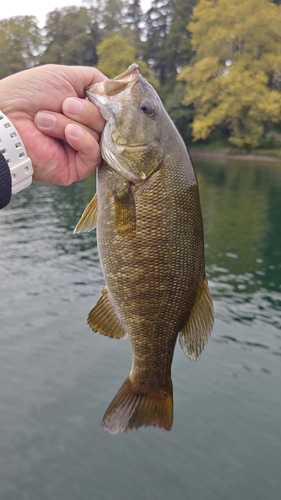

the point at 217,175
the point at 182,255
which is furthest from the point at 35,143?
the point at 217,175

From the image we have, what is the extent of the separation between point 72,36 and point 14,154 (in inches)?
2507

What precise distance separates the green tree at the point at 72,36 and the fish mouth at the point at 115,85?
195 feet

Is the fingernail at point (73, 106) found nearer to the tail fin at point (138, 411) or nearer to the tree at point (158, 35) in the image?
the tail fin at point (138, 411)

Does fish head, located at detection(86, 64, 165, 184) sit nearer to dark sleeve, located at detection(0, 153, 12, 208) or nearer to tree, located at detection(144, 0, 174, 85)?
dark sleeve, located at detection(0, 153, 12, 208)

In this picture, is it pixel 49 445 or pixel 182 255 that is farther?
pixel 49 445

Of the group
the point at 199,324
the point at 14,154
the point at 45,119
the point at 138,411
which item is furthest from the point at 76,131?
the point at 138,411

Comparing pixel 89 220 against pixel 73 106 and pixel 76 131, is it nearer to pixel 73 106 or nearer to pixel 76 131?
pixel 76 131

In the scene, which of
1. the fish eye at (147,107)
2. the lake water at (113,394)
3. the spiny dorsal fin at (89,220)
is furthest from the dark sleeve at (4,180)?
the lake water at (113,394)

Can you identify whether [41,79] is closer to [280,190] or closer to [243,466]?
[243,466]

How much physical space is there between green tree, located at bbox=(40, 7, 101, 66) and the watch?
2335 inches

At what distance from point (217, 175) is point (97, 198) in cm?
3205

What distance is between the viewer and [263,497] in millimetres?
6625

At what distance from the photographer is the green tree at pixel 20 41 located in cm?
6053

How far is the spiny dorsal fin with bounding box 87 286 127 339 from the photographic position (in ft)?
9.05
